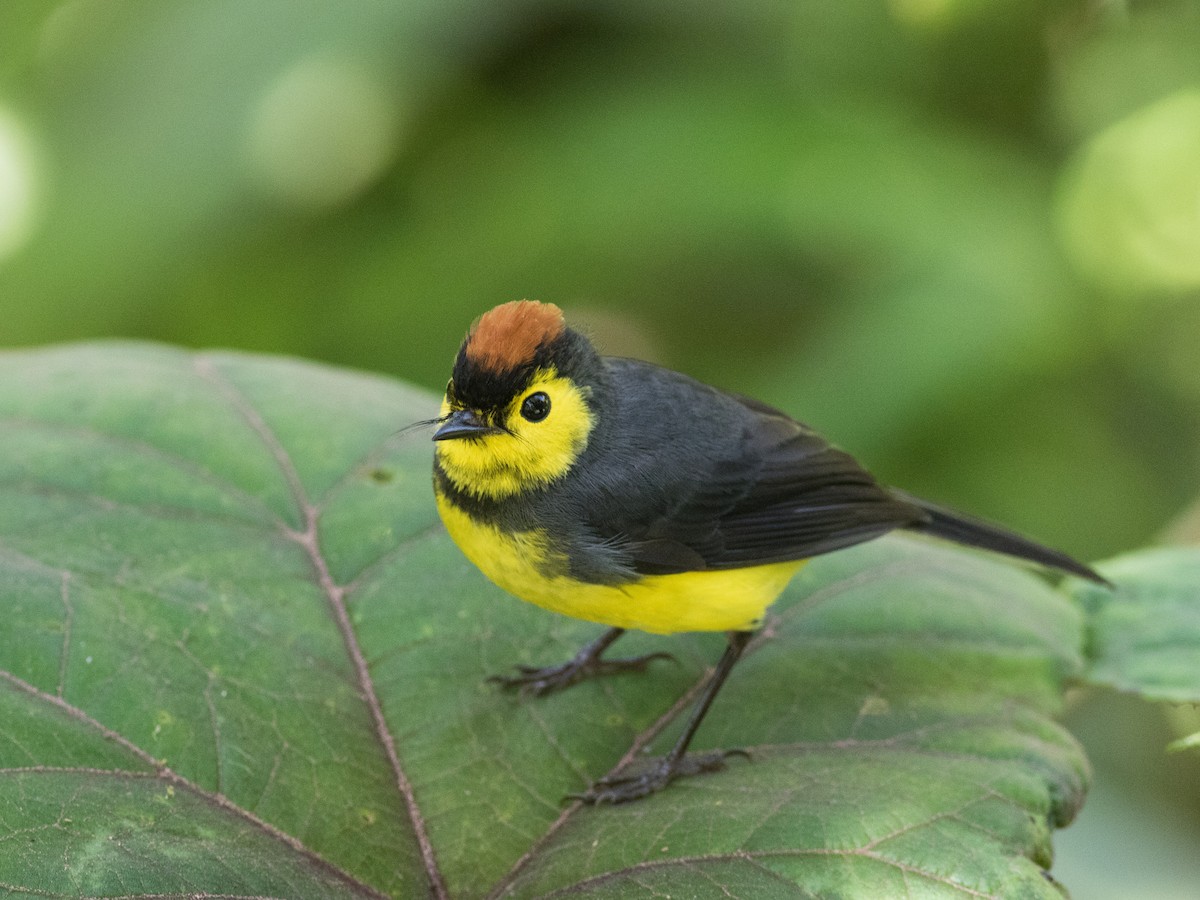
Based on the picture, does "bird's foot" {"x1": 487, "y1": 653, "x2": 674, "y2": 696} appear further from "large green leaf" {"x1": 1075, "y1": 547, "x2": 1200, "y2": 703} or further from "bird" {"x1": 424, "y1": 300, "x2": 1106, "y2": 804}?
"large green leaf" {"x1": 1075, "y1": 547, "x2": 1200, "y2": 703}

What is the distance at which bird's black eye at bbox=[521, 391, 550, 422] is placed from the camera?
2.98 meters

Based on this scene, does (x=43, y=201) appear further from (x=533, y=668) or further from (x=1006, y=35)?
(x=1006, y=35)

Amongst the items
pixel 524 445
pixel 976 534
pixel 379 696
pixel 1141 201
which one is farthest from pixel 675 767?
pixel 1141 201

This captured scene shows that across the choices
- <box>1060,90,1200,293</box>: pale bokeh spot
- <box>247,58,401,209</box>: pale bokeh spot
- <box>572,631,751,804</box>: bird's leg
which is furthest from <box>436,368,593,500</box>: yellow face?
<box>1060,90,1200,293</box>: pale bokeh spot

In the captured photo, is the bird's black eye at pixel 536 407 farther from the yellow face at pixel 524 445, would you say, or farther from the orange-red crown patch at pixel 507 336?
the orange-red crown patch at pixel 507 336

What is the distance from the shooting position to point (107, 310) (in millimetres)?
5441

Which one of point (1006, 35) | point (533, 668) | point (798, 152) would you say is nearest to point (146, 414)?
point (533, 668)

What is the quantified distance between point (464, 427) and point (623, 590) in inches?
19.9

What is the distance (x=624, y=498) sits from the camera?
10.2 ft

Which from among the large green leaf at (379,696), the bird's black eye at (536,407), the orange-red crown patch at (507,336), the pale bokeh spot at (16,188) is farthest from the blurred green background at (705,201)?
Answer: the orange-red crown patch at (507,336)

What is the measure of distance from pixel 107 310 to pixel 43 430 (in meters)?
2.41

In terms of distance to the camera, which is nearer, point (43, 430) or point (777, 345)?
point (43, 430)

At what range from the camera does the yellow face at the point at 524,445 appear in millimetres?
2959

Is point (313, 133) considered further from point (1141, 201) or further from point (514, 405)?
point (1141, 201)
